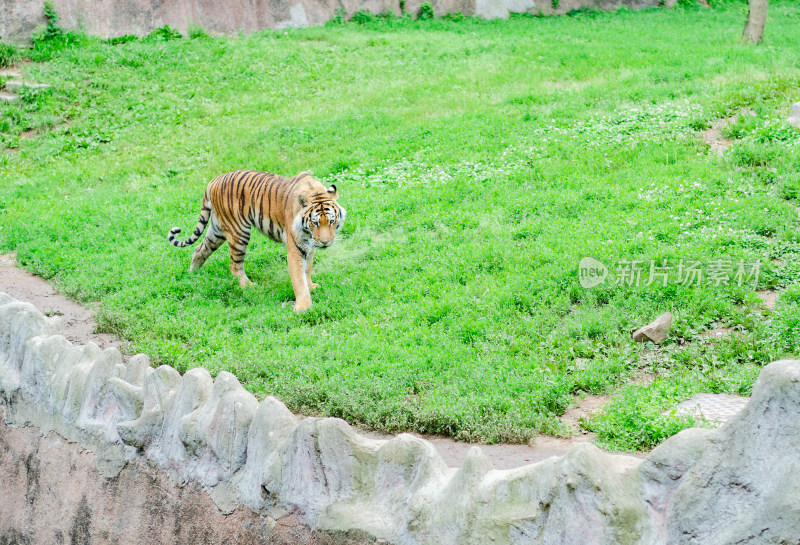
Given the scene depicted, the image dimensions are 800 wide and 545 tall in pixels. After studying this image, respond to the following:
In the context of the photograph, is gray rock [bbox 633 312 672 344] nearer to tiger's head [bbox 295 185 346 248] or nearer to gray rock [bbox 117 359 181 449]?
tiger's head [bbox 295 185 346 248]

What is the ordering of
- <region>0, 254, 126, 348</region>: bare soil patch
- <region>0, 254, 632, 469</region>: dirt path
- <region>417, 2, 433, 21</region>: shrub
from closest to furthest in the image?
<region>0, 254, 632, 469</region>: dirt path, <region>0, 254, 126, 348</region>: bare soil patch, <region>417, 2, 433, 21</region>: shrub

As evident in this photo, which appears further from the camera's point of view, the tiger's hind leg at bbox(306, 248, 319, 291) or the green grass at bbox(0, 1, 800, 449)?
the tiger's hind leg at bbox(306, 248, 319, 291)

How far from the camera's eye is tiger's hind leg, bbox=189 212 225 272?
913 cm

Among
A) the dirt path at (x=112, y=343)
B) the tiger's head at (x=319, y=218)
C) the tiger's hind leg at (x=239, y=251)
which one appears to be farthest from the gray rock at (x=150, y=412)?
the tiger's hind leg at (x=239, y=251)

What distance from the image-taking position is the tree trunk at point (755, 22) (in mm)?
16016

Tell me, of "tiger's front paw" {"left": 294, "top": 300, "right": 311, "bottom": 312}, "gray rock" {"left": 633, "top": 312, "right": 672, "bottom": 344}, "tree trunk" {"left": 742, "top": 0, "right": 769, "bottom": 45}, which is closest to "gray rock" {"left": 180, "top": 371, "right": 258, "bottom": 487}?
"gray rock" {"left": 633, "top": 312, "right": 672, "bottom": 344}

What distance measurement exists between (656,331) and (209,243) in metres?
5.24

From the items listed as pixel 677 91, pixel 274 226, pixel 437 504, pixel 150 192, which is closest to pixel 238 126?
pixel 150 192

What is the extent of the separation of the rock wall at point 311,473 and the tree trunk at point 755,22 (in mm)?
15599

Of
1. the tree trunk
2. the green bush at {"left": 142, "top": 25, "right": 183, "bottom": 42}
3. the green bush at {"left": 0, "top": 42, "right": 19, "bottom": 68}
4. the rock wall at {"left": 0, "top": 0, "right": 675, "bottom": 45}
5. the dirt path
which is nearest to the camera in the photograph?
the dirt path

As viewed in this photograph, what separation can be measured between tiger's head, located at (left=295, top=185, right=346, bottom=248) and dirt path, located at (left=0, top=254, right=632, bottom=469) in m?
2.03

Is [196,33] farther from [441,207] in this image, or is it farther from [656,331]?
[656,331]

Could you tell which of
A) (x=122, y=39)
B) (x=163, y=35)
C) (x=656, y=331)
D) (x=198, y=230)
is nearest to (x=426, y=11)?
(x=163, y=35)

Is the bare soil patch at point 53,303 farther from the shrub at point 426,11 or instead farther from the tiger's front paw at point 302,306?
the shrub at point 426,11
